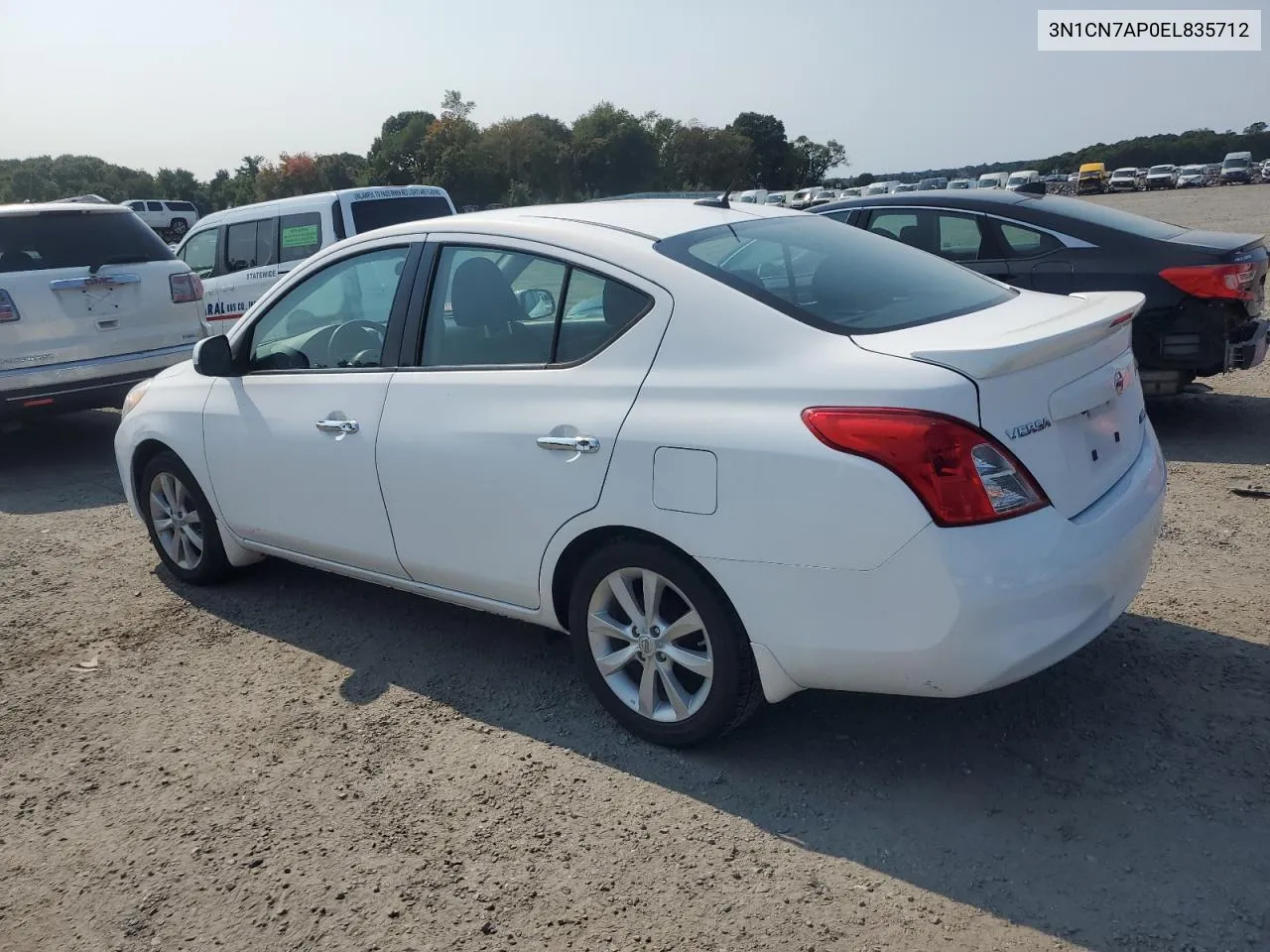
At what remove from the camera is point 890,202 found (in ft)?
26.2

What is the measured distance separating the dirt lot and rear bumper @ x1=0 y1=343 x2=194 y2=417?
3.55m

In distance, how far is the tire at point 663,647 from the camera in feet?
10.5

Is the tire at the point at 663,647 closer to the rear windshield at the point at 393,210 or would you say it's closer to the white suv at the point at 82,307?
the white suv at the point at 82,307

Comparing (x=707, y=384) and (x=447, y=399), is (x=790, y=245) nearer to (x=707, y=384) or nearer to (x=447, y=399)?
(x=707, y=384)

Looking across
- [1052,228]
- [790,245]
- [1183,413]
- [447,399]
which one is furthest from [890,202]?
[447,399]

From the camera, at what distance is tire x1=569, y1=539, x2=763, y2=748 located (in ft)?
10.5

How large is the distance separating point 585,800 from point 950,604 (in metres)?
1.26

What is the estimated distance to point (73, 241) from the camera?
812 centimetres

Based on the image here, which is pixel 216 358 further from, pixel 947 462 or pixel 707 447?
pixel 947 462

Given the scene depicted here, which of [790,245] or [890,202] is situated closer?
[790,245]

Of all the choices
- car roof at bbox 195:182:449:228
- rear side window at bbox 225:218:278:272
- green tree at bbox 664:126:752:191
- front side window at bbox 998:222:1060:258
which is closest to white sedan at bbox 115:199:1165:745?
front side window at bbox 998:222:1060:258

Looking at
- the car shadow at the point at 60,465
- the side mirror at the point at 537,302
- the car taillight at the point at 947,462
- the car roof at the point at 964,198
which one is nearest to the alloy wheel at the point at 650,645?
the car taillight at the point at 947,462

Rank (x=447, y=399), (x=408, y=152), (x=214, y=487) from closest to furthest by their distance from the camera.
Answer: (x=447, y=399) → (x=214, y=487) → (x=408, y=152)

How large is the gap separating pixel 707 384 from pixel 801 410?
34 cm
